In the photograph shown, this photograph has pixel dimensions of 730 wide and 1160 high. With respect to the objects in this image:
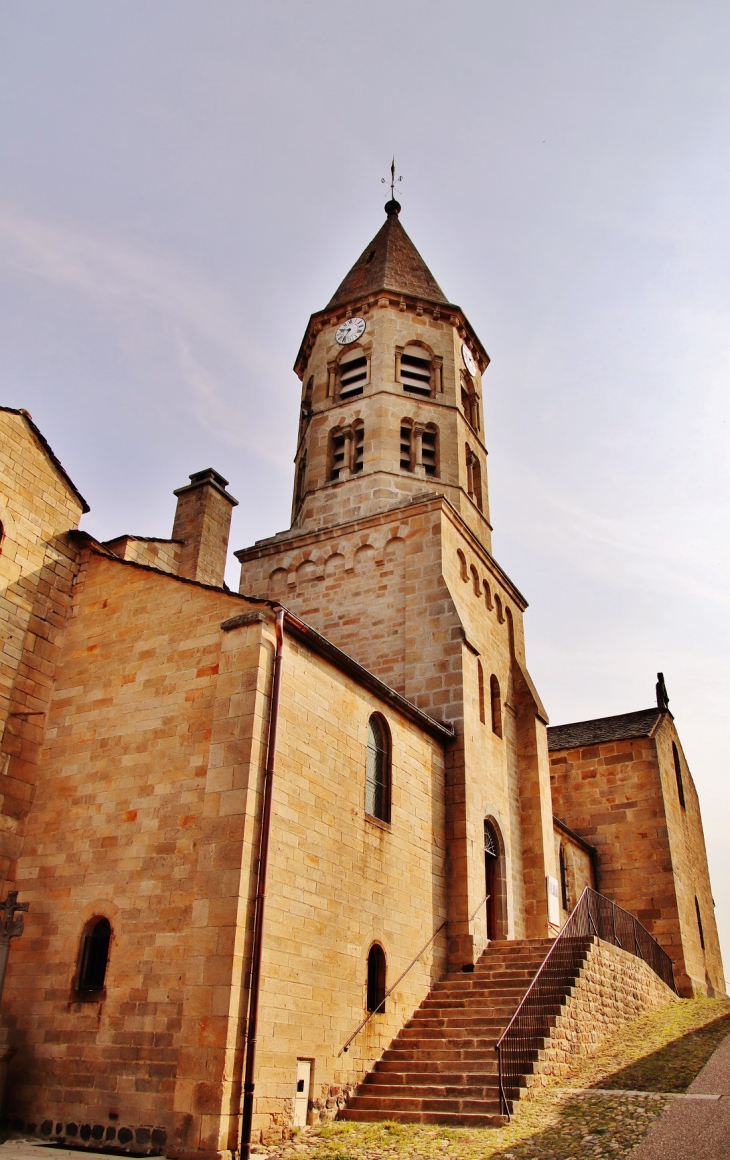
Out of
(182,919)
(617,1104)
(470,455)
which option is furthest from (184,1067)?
(470,455)

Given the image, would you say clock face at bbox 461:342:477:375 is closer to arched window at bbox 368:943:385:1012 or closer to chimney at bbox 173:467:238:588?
Answer: chimney at bbox 173:467:238:588

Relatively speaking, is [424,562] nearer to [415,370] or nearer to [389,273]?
[415,370]

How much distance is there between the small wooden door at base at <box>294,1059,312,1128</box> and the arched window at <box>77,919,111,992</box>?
2.68m

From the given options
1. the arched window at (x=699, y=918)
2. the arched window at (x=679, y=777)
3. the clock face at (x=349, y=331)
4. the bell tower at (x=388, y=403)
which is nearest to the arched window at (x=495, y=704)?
the bell tower at (x=388, y=403)

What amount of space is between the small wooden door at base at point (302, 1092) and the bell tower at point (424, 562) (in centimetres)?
430

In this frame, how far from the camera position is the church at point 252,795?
10328 mm

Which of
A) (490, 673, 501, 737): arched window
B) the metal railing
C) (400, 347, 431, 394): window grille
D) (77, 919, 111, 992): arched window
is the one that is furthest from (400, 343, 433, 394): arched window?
(77, 919, 111, 992): arched window

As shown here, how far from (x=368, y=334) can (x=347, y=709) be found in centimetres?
1312

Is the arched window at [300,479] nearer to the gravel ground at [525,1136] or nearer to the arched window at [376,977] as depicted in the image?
the arched window at [376,977]

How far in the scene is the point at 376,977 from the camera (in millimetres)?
13211

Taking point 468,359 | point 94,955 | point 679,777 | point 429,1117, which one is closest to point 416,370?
point 468,359

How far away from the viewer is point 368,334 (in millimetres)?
23656

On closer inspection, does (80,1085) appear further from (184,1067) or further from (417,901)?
(417,901)

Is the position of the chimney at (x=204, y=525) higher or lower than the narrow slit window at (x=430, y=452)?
lower
